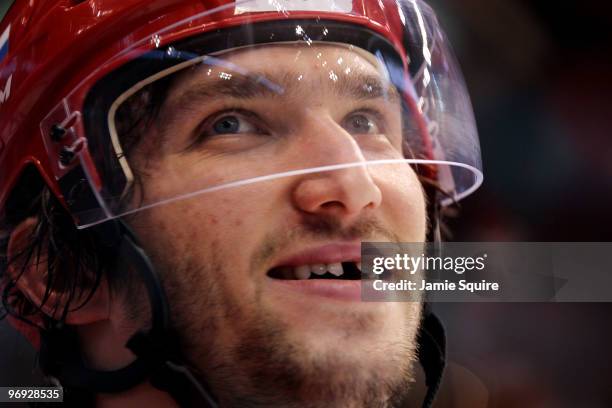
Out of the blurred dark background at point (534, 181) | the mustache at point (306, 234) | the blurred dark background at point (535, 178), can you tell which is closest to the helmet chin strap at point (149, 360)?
the mustache at point (306, 234)

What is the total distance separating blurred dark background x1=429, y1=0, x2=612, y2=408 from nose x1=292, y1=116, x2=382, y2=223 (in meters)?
0.37

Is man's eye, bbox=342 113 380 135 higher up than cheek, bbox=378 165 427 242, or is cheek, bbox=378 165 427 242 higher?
man's eye, bbox=342 113 380 135

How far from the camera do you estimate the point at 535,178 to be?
4.52 ft

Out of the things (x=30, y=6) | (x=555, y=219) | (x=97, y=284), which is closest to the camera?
(x=97, y=284)

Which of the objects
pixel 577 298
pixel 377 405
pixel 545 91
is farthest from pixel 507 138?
pixel 377 405

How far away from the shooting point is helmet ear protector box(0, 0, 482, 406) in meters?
1.00

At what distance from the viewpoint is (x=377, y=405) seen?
103 centimetres

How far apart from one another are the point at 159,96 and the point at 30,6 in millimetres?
362

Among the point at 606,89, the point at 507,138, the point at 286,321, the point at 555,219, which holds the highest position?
the point at 606,89

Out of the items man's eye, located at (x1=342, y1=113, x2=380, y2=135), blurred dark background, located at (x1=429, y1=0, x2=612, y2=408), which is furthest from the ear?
blurred dark background, located at (x1=429, y1=0, x2=612, y2=408)

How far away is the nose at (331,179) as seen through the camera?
988 mm

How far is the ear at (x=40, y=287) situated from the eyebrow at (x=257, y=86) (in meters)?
0.31

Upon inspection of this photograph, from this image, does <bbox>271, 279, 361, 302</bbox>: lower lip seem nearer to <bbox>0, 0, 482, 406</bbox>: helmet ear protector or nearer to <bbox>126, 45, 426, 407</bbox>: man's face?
<bbox>126, 45, 426, 407</bbox>: man's face

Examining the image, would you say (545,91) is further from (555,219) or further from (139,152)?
(139,152)
